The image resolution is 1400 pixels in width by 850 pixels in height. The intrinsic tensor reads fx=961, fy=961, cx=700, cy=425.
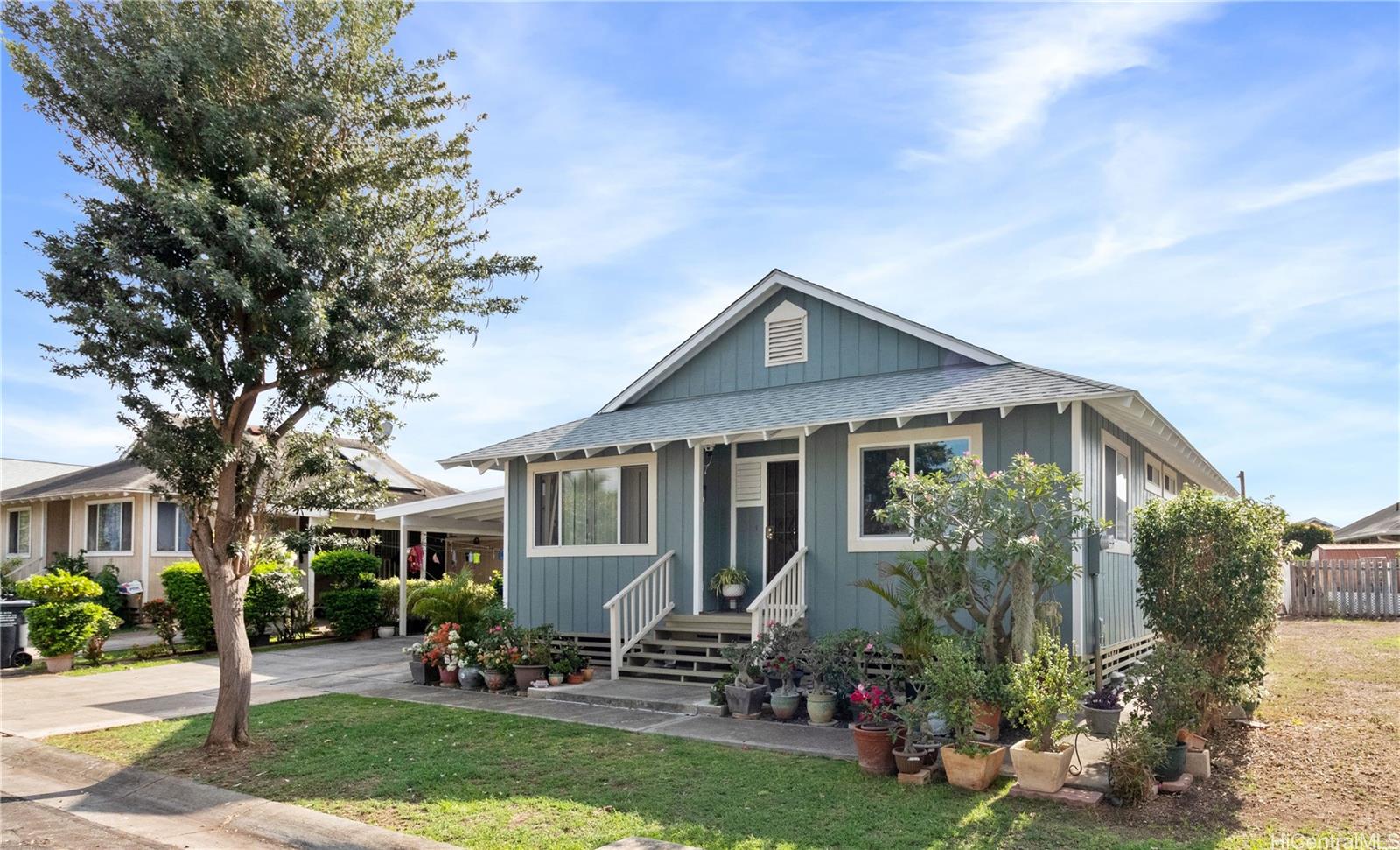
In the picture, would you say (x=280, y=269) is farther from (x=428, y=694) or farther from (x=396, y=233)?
(x=428, y=694)

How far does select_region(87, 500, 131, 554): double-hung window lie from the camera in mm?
23297

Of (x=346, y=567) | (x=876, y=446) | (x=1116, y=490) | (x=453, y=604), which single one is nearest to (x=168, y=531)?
(x=346, y=567)

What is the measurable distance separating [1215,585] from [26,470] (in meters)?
36.2

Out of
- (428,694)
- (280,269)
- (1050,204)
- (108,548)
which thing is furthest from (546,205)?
(108,548)

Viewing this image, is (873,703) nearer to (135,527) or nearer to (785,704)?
(785,704)

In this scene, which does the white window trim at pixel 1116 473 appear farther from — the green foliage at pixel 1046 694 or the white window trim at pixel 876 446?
the green foliage at pixel 1046 694

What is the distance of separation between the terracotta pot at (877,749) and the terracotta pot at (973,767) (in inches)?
18.5

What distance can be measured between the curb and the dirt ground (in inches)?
202

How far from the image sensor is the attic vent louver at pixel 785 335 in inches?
547

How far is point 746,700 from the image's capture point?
32.8 ft

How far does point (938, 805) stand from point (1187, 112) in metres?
7.31

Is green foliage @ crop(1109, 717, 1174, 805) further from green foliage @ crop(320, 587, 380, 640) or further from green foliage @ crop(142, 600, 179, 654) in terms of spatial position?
green foliage @ crop(142, 600, 179, 654)

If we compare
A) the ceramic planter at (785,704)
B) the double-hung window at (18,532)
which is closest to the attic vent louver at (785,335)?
the ceramic planter at (785,704)

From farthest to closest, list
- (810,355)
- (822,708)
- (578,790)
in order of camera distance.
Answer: (810,355), (822,708), (578,790)
